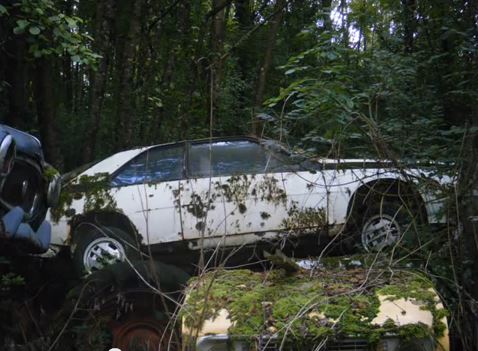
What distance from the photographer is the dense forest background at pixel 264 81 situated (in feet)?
16.5

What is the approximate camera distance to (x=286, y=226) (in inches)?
257

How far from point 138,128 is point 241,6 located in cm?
586

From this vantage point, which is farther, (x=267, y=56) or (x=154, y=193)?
(x=267, y=56)

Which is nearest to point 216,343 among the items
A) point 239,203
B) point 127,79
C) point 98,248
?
point 239,203

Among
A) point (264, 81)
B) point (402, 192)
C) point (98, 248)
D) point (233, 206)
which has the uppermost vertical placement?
point (264, 81)

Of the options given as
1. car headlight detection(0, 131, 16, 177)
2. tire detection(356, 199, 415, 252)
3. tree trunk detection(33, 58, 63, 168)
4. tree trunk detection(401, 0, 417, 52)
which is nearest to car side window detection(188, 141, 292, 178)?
tire detection(356, 199, 415, 252)

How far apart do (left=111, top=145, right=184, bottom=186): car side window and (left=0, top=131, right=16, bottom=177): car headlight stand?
294cm

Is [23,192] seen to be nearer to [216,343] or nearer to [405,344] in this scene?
[216,343]

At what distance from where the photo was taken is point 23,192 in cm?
432

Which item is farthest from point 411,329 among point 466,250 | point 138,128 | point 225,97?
point 225,97

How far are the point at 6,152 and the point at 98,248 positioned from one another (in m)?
3.01

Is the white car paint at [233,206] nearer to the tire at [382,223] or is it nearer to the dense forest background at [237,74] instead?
the dense forest background at [237,74]

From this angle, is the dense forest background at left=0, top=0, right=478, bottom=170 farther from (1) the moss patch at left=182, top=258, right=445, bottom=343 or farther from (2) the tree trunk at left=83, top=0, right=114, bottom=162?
(1) the moss patch at left=182, top=258, right=445, bottom=343

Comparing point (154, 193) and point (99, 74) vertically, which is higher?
point (99, 74)
